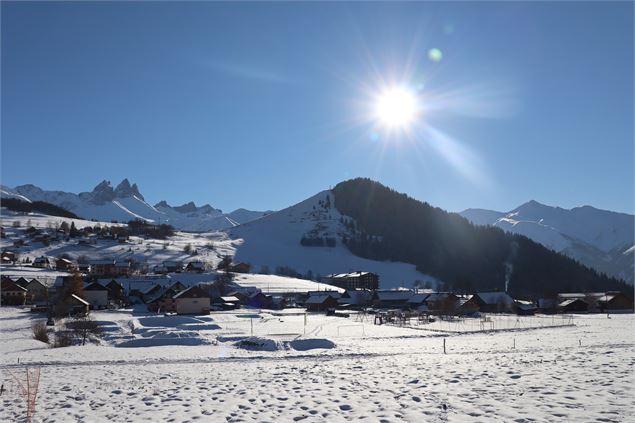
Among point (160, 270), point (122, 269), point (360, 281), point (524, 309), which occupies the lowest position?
point (524, 309)

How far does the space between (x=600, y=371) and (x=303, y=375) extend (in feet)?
35.9

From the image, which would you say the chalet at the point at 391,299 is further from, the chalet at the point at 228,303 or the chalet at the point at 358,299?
the chalet at the point at 228,303

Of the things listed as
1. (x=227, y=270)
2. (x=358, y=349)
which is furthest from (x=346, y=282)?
(x=358, y=349)

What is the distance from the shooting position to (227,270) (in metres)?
143

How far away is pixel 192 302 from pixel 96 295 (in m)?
21.4

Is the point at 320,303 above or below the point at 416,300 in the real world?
below

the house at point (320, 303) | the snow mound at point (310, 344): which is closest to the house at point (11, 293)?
the house at point (320, 303)

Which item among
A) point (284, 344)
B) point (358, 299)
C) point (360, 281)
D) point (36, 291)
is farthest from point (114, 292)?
point (360, 281)

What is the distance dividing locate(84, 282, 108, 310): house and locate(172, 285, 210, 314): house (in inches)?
679

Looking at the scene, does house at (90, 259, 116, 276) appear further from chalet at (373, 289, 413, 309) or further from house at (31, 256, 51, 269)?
chalet at (373, 289, 413, 309)

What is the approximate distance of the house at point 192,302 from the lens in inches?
2977

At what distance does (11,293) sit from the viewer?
87188mm

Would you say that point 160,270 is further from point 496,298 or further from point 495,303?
point 496,298

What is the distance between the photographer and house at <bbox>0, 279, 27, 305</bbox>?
86.4 metres
